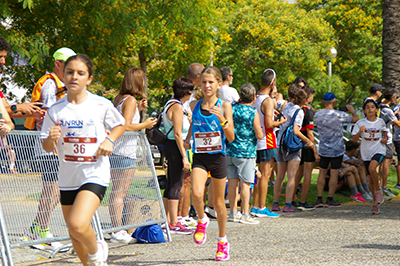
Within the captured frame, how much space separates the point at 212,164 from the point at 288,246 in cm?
143

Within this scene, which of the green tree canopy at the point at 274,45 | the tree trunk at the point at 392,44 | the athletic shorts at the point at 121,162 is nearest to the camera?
the athletic shorts at the point at 121,162

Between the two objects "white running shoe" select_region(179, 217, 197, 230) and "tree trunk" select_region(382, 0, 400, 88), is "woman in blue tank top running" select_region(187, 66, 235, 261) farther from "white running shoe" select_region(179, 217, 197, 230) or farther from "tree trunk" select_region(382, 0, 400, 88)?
"tree trunk" select_region(382, 0, 400, 88)

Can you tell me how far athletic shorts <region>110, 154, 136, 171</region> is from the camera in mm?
6035

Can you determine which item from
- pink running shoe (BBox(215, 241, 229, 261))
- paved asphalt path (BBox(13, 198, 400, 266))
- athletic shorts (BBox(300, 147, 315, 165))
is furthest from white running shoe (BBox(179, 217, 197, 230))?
athletic shorts (BBox(300, 147, 315, 165))

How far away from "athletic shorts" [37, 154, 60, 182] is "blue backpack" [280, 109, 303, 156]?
183 inches

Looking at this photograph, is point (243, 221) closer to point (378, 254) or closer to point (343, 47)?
point (378, 254)

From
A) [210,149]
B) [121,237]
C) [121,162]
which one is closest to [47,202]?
[121,162]

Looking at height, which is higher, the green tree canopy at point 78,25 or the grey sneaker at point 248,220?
the green tree canopy at point 78,25

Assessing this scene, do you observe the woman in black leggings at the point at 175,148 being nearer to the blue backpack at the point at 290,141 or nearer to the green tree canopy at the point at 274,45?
the blue backpack at the point at 290,141

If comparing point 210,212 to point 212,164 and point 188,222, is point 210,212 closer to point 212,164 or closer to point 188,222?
point 188,222

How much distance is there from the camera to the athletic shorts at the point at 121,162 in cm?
604

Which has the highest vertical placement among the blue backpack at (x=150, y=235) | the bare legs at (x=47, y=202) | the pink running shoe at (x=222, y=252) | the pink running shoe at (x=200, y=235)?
the bare legs at (x=47, y=202)

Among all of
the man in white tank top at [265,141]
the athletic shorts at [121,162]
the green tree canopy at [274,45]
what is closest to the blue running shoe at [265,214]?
the man in white tank top at [265,141]

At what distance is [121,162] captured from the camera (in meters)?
6.13
